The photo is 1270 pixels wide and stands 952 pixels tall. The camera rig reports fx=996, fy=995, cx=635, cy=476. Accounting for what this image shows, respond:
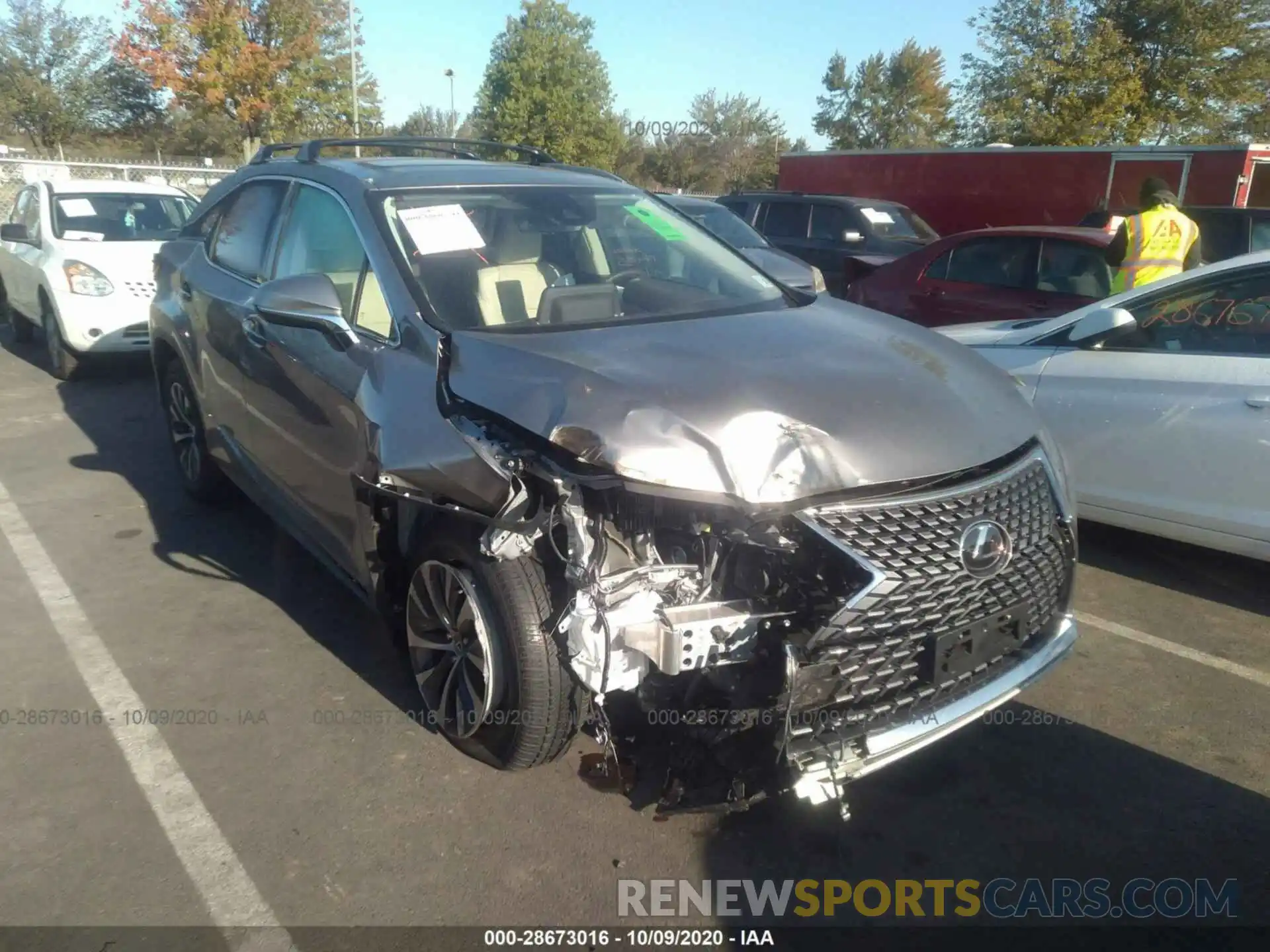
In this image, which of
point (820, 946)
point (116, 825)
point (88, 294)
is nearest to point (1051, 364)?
point (820, 946)

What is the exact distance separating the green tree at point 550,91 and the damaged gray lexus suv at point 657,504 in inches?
1465

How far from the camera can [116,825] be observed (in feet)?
9.66

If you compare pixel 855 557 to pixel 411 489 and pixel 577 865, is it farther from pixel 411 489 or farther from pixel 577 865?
pixel 411 489

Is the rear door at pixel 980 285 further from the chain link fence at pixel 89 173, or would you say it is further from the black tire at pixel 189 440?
the chain link fence at pixel 89 173

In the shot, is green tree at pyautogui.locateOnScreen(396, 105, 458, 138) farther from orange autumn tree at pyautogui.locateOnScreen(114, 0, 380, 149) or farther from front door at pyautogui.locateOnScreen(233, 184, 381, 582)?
front door at pyautogui.locateOnScreen(233, 184, 381, 582)

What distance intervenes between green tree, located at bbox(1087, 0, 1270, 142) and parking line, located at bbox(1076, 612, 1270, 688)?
75.9 feet

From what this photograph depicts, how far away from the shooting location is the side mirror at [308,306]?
10.7 ft

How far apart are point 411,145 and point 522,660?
305 centimetres

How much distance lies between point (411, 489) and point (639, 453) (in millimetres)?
891

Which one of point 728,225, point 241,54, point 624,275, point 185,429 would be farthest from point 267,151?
point 241,54

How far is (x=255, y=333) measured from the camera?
401cm

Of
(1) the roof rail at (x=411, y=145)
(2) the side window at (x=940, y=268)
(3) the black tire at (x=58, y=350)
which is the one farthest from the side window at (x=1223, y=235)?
(3) the black tire at (x=58, y=350)

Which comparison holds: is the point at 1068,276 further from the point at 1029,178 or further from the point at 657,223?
the point at 1029,178

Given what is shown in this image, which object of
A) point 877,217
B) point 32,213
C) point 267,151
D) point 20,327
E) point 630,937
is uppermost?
point 267,151
